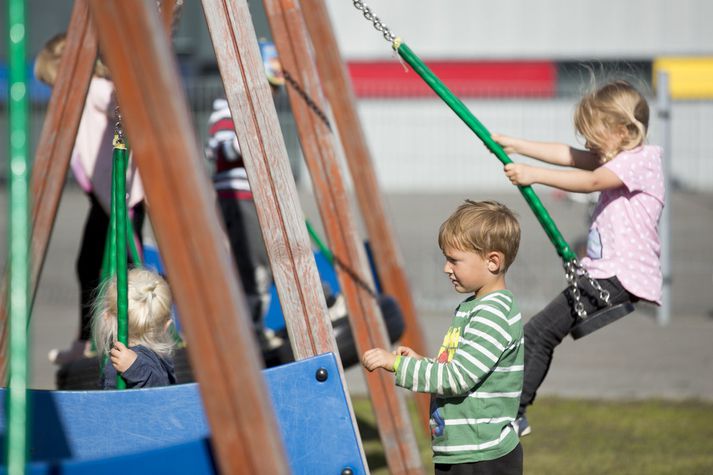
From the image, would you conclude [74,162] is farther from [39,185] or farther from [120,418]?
[120,418]

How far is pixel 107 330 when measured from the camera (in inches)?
137

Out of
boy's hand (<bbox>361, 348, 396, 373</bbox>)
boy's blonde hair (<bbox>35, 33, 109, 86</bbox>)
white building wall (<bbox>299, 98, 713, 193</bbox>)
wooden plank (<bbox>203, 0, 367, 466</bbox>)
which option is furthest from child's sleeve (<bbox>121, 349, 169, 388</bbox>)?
white building wall (<bbox>299, 98, 713, 193</bbox>)

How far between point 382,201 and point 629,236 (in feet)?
5.00

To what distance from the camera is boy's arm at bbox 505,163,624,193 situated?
131 inches

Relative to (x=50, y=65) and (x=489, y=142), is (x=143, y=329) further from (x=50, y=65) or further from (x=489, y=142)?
(x=50, y=65)

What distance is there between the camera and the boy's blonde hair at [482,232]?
286 centimetres

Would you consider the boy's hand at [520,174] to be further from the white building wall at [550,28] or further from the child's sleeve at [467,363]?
the white building wall at [550,28]

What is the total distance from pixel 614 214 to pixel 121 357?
1.66m

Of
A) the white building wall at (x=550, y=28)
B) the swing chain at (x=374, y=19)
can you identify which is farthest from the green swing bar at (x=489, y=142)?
the white building wall at (x=550, y=28)

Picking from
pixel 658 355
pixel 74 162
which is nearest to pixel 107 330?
pixel 74 162

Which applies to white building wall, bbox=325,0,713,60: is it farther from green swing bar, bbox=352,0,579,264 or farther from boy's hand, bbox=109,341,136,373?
boy's hand, bbox=109,341,136,373

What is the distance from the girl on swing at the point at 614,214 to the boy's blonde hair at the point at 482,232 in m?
0.60

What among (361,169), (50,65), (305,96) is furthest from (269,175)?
(50,65)

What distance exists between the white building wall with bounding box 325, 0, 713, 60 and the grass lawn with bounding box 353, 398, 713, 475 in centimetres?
1386
